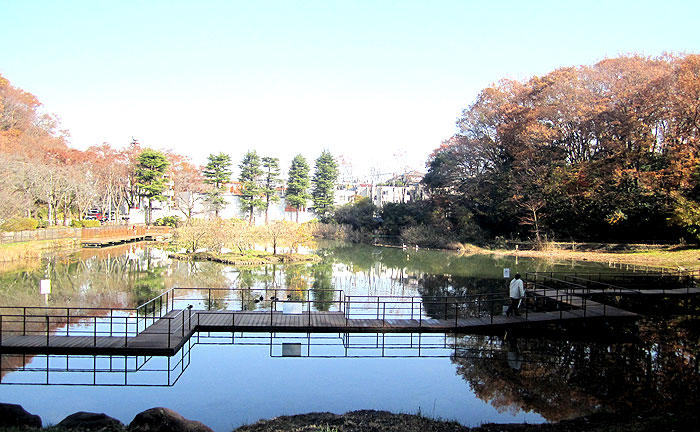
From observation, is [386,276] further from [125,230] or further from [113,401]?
[125,230]

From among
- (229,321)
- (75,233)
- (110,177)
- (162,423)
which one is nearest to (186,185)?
(110,177)

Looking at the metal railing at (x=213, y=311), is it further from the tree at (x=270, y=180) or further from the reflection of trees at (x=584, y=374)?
the tree at (x=270, y=180)

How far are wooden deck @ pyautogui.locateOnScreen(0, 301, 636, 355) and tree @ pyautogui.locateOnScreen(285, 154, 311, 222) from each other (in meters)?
59.5

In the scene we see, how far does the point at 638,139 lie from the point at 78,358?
4135cm

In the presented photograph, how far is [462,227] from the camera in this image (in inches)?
2092

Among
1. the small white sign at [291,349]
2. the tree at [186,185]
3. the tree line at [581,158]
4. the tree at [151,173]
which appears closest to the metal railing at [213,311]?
the small white sign at [291,349]

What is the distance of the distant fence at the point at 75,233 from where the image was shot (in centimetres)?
3866

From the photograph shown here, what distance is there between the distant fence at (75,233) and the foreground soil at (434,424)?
36.5 metres

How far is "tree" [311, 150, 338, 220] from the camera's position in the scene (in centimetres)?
7744

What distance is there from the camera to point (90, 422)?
28.1ft

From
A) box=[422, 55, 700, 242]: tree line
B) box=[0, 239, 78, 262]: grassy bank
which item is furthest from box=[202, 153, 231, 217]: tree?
box=[422, 55, 700, 242]: tree line

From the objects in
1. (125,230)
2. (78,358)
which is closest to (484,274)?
(78,358)

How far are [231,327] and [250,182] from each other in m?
60.4

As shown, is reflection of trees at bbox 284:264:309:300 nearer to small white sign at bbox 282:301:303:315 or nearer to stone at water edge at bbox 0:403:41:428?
small white sign at bbox 282:301:303:315
